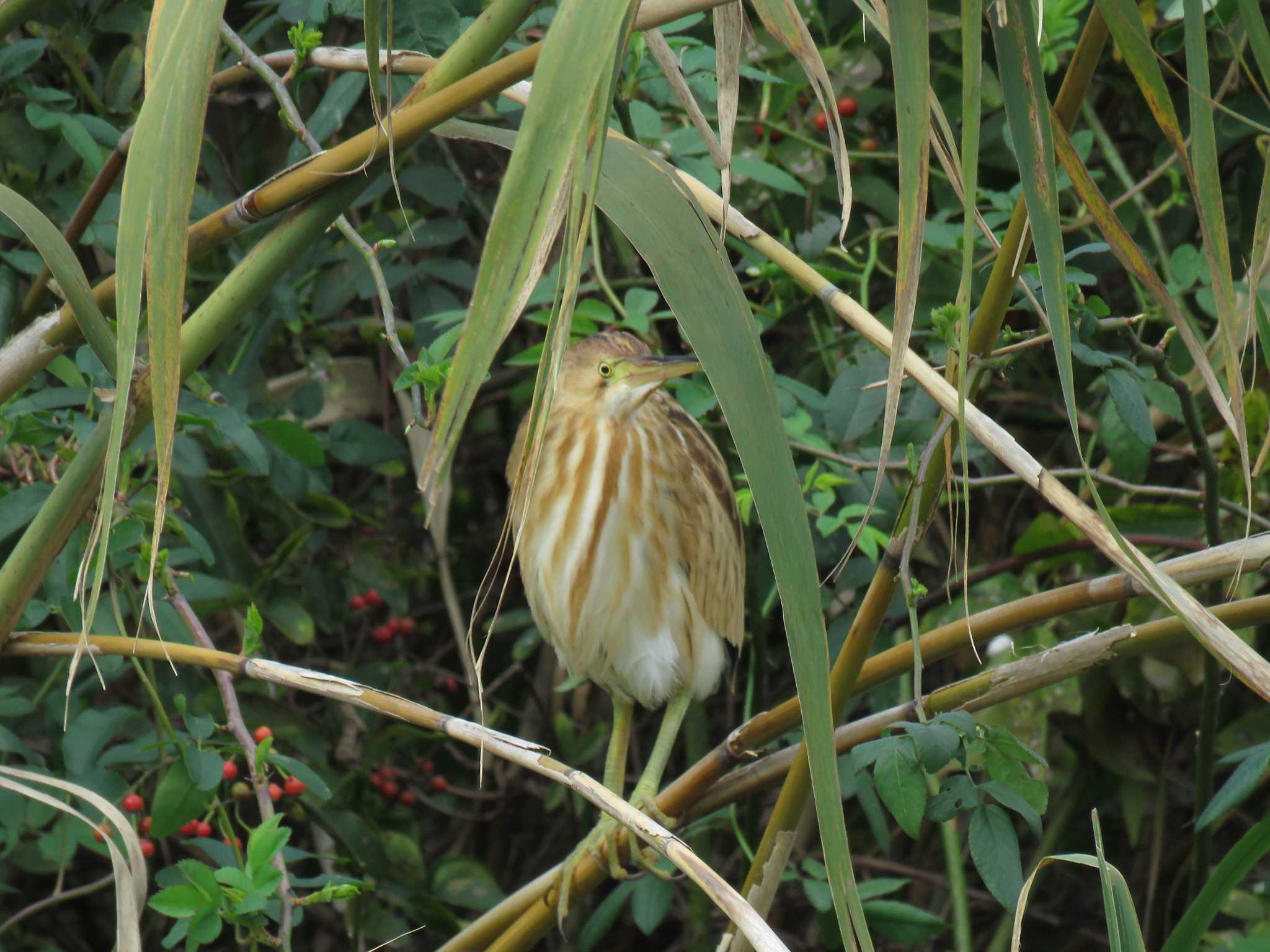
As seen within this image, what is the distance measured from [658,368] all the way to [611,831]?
54 centimetres

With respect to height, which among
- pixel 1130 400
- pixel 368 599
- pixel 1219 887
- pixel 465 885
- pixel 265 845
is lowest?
pixel 465 885

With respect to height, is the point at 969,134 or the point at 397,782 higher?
the point at 969,134

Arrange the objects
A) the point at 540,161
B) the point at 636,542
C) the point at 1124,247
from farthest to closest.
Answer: the point at 636,542 < the point at 1124,247 < the point at 540,161

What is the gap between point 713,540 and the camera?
5.89 feet

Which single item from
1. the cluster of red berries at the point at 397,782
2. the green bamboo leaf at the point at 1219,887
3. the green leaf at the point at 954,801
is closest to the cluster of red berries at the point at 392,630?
the cluster of red berries at the point at 397,782

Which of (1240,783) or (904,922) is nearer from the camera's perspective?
(1240,783)

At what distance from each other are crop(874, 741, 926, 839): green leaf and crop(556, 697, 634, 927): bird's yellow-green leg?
404 millimetres

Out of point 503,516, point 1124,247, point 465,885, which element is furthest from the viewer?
point 503,516

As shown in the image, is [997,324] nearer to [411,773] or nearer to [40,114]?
[40,114]

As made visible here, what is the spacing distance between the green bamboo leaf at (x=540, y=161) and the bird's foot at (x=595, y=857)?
83cm

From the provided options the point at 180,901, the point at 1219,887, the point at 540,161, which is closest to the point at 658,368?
the point at 180,901

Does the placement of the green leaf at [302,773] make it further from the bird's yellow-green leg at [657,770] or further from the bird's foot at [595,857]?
the bird's yellow-green leg at [657,770]

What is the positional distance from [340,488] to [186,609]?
45.9 inches

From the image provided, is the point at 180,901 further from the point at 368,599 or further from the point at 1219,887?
the point at 368,599
